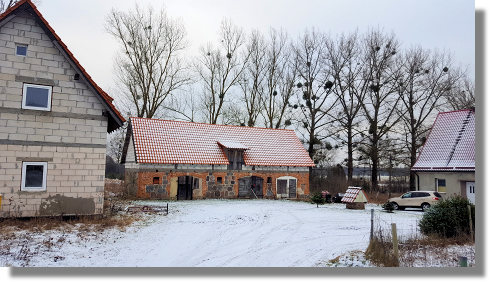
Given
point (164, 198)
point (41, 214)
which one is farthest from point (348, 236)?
point (164, 198)

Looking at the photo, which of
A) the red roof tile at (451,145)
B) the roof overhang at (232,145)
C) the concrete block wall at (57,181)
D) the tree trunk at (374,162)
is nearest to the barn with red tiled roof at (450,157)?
the red roof tile at (451,145)

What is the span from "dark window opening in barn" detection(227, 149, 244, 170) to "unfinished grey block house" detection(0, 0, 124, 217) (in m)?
10.5

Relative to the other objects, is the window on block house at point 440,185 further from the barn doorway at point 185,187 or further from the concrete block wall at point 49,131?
the concrete block wall at point 49,131

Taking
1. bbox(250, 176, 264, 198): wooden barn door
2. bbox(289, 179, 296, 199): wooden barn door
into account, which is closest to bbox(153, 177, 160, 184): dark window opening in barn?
bbox(250, 176, 264, 198): wooden barn door

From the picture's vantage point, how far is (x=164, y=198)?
739 inches

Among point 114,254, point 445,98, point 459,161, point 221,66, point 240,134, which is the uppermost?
point 221,66

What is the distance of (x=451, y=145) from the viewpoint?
54.0 ft

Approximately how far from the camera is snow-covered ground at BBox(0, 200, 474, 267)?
7.03 metres

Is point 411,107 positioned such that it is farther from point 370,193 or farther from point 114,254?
point 114,254

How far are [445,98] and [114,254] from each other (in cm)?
1816

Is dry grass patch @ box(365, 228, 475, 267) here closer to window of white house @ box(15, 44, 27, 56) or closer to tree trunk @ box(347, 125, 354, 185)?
window of white house @ box(15, 44, 27, 56)

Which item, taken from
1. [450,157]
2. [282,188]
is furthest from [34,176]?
[450,157]

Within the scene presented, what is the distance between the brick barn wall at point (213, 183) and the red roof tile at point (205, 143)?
637 mm

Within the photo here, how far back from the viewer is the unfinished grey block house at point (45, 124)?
32.6 feet
